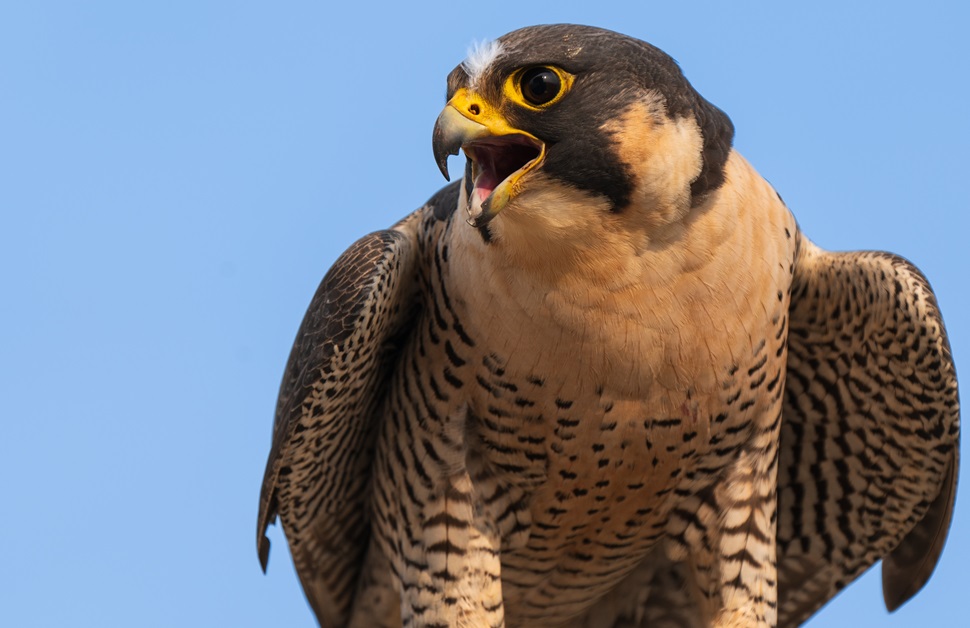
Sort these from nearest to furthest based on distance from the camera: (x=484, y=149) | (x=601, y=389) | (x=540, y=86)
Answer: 1. (x=540, y=86)
2. (x=484, y=149)
3. (x=601, y=389)

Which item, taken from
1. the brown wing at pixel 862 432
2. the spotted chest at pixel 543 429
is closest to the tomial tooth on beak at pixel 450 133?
the spotted chest at pixel 543 429

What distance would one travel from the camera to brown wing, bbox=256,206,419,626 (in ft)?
16.7

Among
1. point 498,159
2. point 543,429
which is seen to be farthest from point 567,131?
point 543,429

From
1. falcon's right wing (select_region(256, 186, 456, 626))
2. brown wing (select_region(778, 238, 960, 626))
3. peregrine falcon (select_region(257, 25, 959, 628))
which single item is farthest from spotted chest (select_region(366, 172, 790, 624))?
brown wing (select_region(778, 238, 960, 626))

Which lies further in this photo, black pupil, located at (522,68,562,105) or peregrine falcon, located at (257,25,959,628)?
peregrine falcon, located at (257,25,959,628)

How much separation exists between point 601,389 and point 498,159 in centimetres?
89

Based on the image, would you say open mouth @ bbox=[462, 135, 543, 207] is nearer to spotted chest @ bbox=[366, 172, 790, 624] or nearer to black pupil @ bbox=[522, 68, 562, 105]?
black pupil @ bbox=[522, 68, 562, 105]

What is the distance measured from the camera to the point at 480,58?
4.24m

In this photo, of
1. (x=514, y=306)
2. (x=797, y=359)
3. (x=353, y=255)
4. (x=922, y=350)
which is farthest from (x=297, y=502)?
(x=922, y=350)

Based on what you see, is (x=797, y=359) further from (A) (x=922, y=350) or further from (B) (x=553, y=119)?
(B) (x=553, y=119)

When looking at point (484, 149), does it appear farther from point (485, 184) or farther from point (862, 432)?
point (862, 432)

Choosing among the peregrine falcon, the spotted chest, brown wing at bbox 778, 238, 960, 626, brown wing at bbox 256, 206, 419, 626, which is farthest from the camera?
brown wing at bbox 778, 238, 960, 626

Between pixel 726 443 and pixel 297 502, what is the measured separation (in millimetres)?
1785

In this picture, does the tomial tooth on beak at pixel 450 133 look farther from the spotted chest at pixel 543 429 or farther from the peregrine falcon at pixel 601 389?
the spotted chest at pixel 543 429
